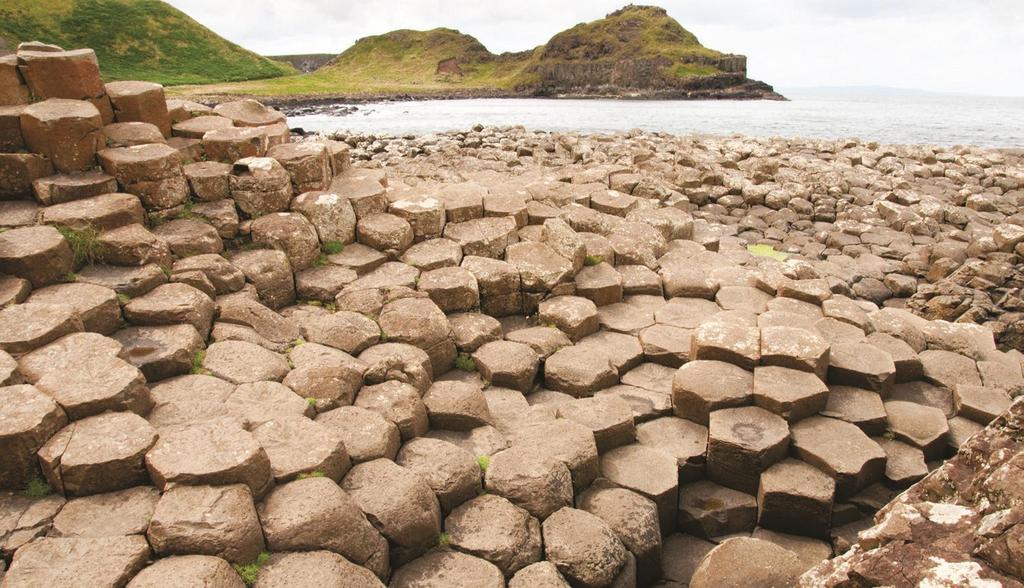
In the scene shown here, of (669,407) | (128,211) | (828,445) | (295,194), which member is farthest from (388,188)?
(828,445)

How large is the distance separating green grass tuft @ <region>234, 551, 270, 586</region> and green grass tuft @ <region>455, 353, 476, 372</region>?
3594 mm

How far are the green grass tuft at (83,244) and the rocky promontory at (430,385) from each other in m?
0.03

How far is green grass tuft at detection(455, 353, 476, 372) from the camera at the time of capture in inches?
287

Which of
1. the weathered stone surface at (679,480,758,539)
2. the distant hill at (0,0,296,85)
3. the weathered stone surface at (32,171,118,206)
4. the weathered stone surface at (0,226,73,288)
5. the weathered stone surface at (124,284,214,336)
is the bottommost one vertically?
the weathered stone surface at (679,480,758,539)

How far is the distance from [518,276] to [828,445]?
13.8 ft

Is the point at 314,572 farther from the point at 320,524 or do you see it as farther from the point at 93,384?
the point at 93,384

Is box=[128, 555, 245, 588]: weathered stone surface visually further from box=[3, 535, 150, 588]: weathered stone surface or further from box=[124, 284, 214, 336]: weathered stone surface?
box=[124, 284, 214, 336]: weathered stone surface

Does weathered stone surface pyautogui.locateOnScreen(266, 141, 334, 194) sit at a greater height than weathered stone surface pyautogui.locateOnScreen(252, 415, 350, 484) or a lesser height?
greater

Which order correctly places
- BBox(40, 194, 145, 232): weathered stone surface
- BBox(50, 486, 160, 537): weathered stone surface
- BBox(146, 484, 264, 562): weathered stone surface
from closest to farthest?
BBox(146, 484, 264, 562): weathered stone surface, BBox(50, 486, 160, 537): weathered stone surface, BBox(40, 194, 145, 232): weathered stone surface

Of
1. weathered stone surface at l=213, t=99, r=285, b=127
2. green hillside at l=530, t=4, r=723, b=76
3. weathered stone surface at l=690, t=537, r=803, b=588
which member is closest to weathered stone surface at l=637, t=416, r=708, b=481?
weathered stone surface at l=690, t=537, r=803, b=588

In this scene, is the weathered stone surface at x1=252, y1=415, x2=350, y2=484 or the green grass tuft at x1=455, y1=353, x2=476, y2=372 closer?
the weathered stone surface at x1=252, y1=415, x2=350, y2=484

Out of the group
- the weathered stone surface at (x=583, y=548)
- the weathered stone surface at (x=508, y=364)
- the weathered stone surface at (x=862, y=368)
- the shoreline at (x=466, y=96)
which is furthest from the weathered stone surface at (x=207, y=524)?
the shoreline at (x=466, y=96)

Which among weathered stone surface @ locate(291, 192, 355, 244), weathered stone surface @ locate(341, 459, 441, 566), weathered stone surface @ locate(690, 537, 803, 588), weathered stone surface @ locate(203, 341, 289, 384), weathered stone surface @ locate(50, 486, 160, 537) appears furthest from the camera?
weathered stone surface @ locate(291, 192, 355, 244)

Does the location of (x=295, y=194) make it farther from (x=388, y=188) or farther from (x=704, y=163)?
(x=704, y=163)
